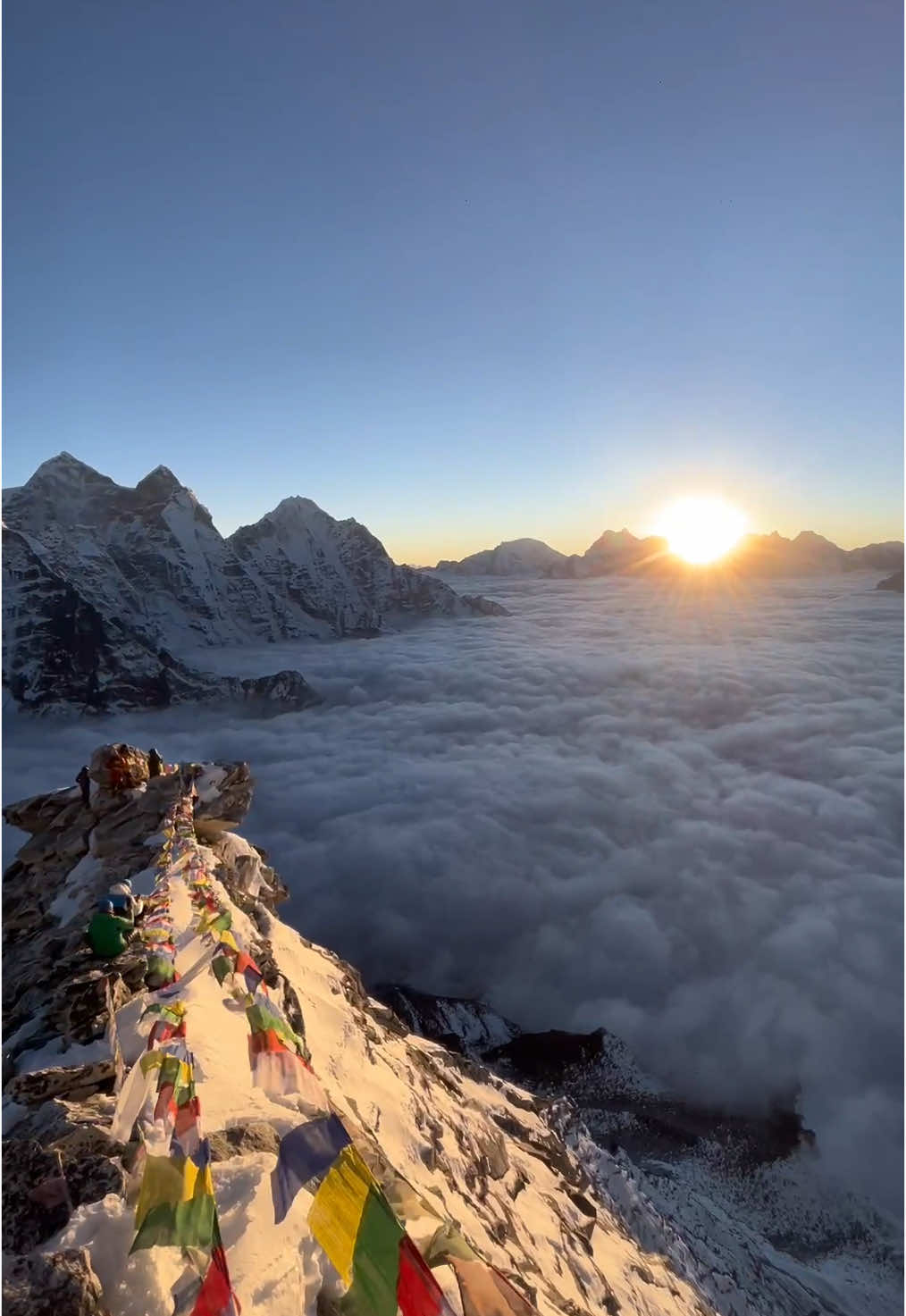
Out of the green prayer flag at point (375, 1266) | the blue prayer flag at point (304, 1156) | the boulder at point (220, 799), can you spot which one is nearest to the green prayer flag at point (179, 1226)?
the blue prayer flag at point (304, 1156)

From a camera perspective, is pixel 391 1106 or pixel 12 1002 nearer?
pixel 12 1002

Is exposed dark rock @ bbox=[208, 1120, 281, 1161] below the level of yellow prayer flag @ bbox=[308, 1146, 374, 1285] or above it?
below

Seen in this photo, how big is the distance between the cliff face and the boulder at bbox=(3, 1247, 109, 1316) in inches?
0.6

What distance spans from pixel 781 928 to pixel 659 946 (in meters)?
16.9

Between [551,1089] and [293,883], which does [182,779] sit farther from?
[293,883]

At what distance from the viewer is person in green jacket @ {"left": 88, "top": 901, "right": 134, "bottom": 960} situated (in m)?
10.6

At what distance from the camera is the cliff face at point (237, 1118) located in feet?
16.8

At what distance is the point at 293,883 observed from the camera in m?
90.4

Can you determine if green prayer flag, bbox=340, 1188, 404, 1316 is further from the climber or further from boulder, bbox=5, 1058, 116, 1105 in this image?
the climber

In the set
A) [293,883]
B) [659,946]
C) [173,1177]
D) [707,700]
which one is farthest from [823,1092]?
[707,700]

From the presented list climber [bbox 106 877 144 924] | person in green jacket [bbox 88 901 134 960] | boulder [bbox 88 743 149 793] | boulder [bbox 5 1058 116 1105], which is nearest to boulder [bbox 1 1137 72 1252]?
boulder [bbox 5 1058 116 1105]

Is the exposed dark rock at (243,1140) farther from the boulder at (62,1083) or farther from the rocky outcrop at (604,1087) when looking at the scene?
the rocky outcrop at (604,1087)

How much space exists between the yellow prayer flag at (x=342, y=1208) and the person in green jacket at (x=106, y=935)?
887 centimetres

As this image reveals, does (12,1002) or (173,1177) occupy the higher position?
(173,1177)
